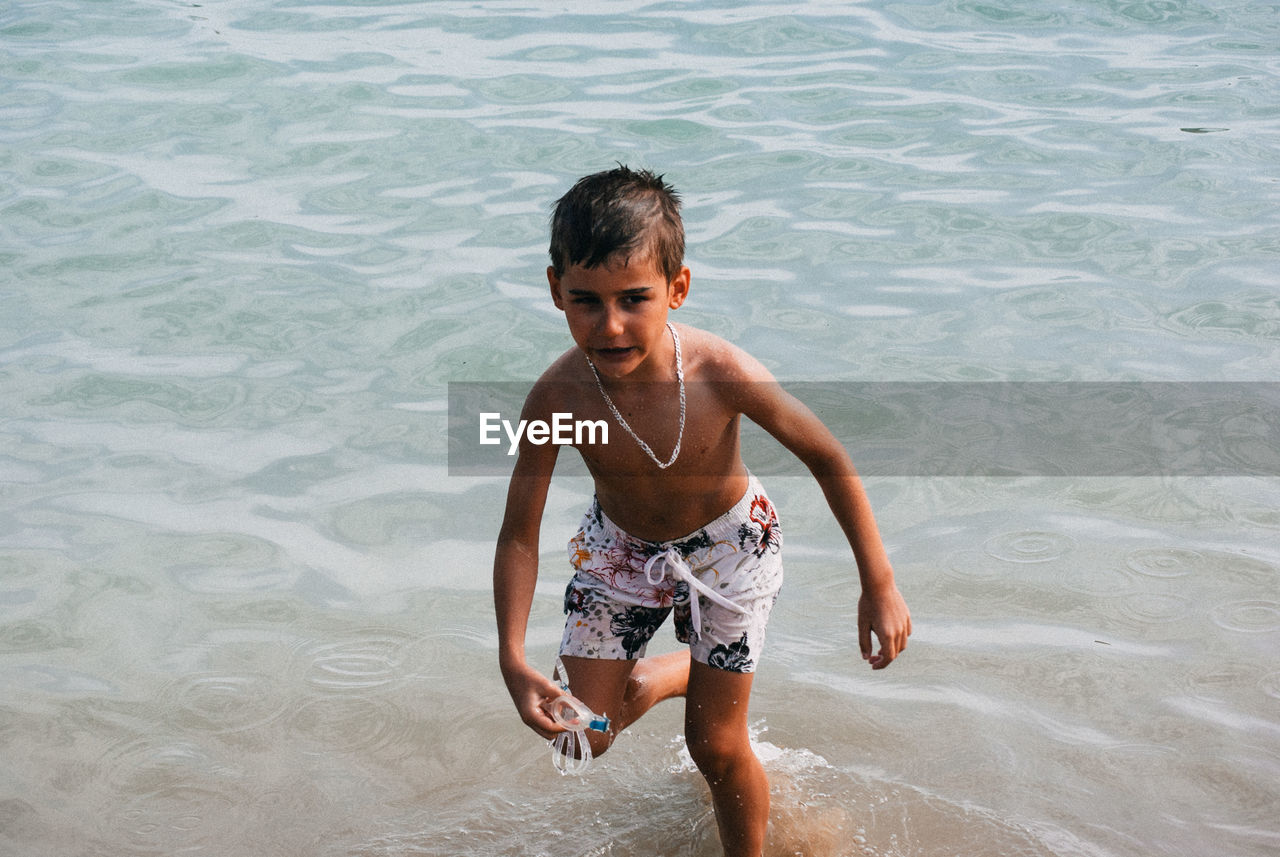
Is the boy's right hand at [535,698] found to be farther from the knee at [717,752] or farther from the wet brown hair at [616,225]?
the wet brown hair at [616,225]

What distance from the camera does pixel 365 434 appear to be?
4.91 metres

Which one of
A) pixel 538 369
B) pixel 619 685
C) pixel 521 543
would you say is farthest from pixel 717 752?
pixel 538 369

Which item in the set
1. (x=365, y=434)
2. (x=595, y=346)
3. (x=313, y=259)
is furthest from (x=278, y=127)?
(x=595, y=346)

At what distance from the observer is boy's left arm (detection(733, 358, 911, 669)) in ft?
9.02

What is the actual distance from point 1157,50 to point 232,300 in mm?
6540

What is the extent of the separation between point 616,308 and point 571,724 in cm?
86

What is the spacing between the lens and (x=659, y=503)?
2.88m

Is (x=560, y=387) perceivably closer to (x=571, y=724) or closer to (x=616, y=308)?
(x=616, y=308)

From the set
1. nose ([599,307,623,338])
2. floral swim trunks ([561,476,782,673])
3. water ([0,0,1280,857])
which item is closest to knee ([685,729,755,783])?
floral swim trunks ([561,476,782,673])
